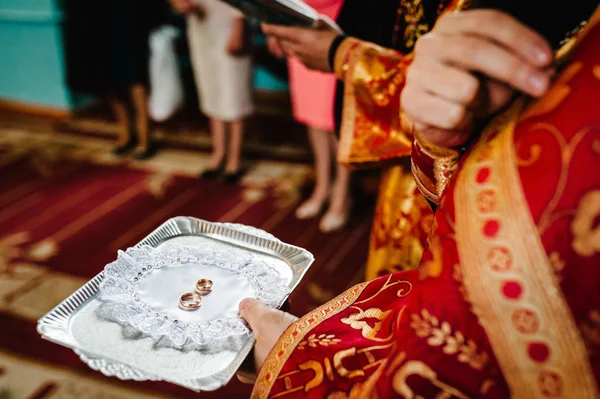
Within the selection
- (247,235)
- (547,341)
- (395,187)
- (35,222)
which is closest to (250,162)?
(35,222)

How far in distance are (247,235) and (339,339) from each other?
0.19 m

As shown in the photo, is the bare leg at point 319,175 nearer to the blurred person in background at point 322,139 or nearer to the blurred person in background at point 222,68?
the blurred person in background at point 322,139

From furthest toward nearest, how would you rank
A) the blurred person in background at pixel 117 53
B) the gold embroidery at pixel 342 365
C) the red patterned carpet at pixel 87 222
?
the blurred person in background at pixel 117 53
the red patterned carpet at pixel 87 222
the gold embroidery at pixel 342 365

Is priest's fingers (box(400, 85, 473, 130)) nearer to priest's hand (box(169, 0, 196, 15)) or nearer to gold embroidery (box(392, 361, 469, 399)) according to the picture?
gold embroidery (box(392, 361, 469, 399))

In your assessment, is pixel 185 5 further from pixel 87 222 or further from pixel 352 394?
pixel 352 394

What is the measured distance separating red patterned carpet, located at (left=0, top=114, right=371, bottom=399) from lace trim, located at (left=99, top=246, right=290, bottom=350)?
49 cm

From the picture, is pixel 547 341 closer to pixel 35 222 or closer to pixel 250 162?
pixel 35 222

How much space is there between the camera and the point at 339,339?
0.45 metres

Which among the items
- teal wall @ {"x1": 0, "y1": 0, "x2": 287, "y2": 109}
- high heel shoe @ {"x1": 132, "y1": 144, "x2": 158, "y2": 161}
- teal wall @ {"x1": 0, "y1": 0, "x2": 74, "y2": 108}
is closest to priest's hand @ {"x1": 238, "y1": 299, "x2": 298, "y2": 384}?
high heel shoe @ {"x1": 132, "y1": 144, "x2": 158, "y2": 161}

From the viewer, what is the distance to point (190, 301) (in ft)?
1.57

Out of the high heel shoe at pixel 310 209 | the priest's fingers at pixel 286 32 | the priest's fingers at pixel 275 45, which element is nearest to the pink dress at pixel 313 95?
the high heel shoe at pixel 310 209

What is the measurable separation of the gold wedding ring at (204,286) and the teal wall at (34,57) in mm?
3324

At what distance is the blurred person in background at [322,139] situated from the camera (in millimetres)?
1955

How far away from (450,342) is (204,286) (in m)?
→ 0.25
